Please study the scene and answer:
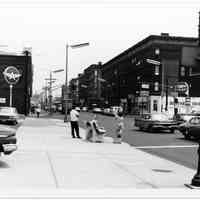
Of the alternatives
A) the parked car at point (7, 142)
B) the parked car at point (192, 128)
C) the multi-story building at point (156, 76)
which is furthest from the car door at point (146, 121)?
the multi-story building at point (156, 76)

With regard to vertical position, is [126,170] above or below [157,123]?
below

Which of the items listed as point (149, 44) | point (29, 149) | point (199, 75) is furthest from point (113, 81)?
point (199, 75)

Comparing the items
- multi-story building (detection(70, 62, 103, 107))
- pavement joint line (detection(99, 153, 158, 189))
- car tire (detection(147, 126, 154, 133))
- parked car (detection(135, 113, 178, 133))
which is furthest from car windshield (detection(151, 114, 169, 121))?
multi-story building (detection(70, 62, 103, 107))

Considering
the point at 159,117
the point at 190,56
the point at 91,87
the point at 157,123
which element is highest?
the point at 91,87

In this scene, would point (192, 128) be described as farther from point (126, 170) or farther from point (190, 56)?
point (190, 56)

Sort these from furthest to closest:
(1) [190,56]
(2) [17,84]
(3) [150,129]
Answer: (2) [17,84] < (3) [150,129] < (1) [190,56]

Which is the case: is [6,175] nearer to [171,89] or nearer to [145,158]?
[145,158]

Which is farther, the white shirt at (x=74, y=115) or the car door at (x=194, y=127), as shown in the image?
the car door at (x=194, y=127)

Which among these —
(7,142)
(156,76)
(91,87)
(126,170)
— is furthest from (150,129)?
(91,87)

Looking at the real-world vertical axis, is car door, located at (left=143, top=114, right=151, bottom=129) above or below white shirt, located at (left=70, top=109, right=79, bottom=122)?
below

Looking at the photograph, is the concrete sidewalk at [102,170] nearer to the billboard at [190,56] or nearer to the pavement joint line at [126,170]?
the pavement joint line at [126,170]

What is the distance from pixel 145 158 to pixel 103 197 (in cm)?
732

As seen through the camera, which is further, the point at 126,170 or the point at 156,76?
the point at 156,76

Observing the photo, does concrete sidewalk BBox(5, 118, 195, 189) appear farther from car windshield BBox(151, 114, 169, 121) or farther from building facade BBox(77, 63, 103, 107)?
building facade BBox(77, 63, 103, 107)
